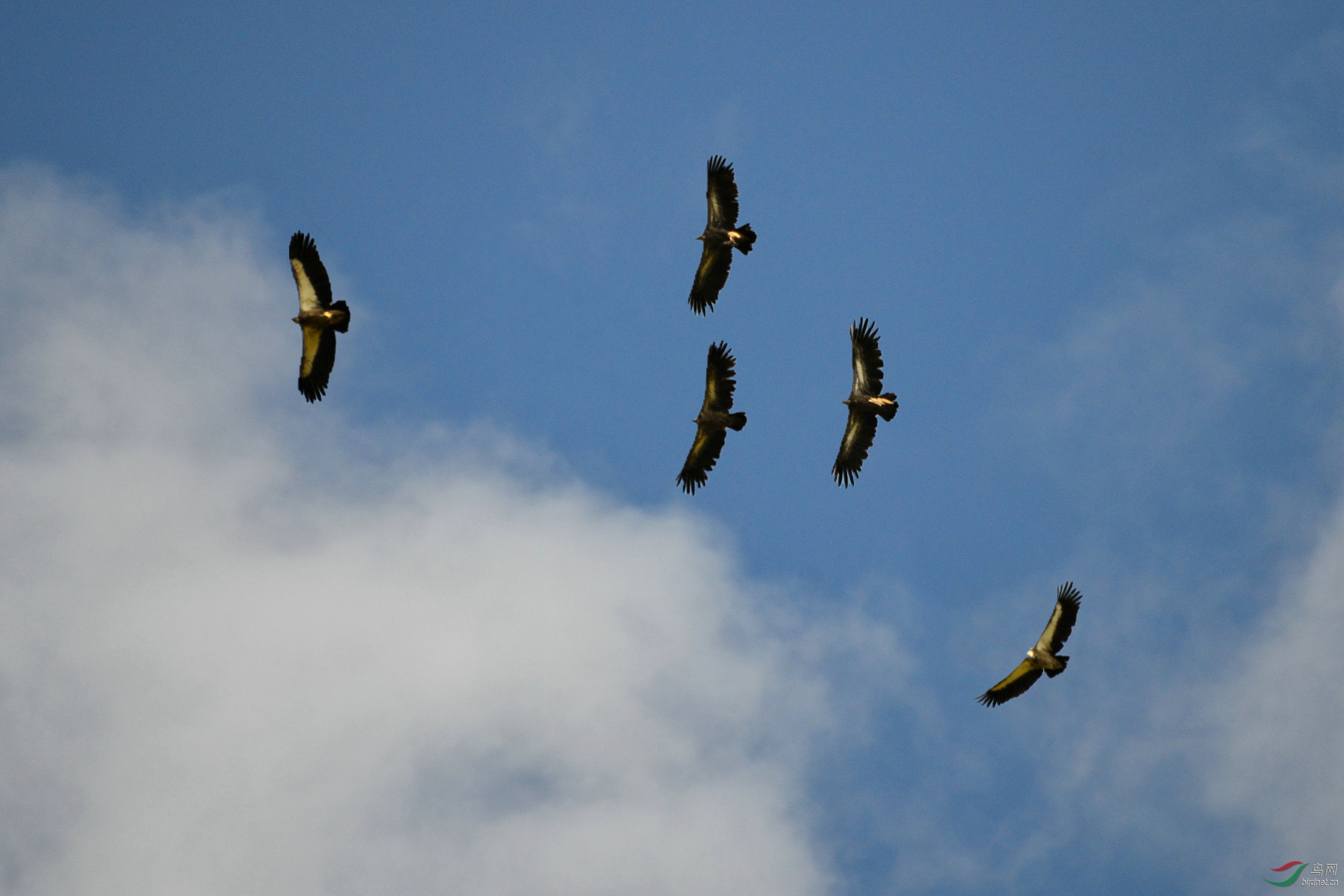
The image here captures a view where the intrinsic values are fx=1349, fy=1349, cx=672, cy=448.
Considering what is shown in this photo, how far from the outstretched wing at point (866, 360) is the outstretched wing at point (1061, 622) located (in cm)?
820

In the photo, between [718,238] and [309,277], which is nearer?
[309,277]

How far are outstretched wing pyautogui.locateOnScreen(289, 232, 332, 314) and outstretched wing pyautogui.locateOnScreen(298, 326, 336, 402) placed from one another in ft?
3.04

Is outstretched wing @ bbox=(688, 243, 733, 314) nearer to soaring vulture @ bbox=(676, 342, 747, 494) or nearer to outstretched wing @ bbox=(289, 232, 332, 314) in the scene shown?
soaring vulture @ bbox=(676, 342, 747, 494)

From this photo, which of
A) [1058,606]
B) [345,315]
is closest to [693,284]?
[345,315]

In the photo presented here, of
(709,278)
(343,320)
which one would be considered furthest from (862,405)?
(343,320)

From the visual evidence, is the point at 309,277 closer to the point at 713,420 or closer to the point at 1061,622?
the point at 713,420

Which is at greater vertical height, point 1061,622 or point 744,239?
point 744,239

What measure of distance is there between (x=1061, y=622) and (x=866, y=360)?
968 centimetres

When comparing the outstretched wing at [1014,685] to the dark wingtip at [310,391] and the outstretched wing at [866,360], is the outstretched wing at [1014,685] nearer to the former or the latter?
the outstretched wing at [866,360]

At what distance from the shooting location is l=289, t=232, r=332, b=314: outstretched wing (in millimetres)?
37406

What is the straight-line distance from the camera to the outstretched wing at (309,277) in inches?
1473

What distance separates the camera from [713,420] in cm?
4197

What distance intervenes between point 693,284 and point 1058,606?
49.3ft

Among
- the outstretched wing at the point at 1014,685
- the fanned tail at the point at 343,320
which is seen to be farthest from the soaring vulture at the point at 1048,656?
the fanned tail at the point at 343,320
